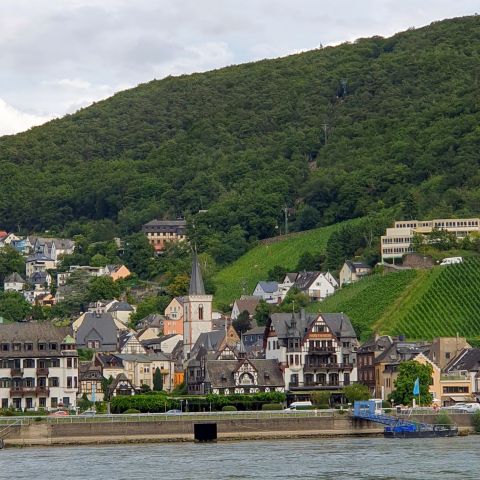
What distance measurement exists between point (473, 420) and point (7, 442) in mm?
31416

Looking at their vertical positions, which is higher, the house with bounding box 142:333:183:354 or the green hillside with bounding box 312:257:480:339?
the green hillside with bounding box 312:257:480:339

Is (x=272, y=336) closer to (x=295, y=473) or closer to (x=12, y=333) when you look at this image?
(x=12, y=333)

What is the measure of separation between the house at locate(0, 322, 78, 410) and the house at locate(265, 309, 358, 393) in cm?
1688

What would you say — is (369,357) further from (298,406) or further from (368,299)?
(368,299)

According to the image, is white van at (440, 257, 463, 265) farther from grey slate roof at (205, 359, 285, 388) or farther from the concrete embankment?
the concrete embankment

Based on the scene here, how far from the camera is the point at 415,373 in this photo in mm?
129875

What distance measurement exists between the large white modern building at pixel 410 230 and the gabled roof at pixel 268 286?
41.4 ft

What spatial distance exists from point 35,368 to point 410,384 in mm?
28307

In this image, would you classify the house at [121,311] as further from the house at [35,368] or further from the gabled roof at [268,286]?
the house at [35,368]

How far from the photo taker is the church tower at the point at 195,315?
6462 inches

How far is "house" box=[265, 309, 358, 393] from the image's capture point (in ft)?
454

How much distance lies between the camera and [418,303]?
15850cm

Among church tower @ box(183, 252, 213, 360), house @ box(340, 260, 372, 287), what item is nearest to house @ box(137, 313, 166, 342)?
church tower @ box(183, 252, 213, 360)

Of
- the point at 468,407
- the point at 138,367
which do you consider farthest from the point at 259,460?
the point at 138,367
